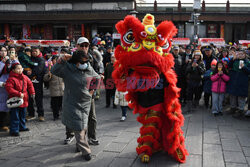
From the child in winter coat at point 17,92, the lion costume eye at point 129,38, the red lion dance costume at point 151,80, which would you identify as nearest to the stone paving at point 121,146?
the child in winter coat at point 17,92

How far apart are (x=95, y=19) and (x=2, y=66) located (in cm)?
1979

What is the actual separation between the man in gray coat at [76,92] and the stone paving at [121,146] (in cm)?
47

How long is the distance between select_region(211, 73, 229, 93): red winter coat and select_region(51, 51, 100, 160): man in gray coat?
437 cm

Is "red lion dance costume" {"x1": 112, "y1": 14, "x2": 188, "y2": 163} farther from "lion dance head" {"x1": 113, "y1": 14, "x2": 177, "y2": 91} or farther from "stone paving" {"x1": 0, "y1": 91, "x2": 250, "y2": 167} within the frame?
"stone paving" {"x1": 0, "y1": 91, "x2": 250, "y2": 167}

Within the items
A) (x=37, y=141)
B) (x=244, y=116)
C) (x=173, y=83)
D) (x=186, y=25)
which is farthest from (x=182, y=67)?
(x=186, y=25)

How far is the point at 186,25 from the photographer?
80.8 ft

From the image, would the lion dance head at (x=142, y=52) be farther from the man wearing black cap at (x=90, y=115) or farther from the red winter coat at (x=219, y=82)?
the red winter coat at (x=219, y=82)

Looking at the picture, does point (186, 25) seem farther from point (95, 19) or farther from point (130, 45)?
point (130, 45)

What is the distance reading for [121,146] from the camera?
4.71m

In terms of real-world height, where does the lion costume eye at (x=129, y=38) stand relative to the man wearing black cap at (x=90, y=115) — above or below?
above

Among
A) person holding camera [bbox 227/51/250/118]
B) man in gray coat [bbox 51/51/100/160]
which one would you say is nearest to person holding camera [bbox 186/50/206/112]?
person holding camera [bbox 227/51/250/118]

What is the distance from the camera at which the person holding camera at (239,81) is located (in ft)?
21.6

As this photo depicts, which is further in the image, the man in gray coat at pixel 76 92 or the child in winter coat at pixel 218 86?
the child in winter coat at pixel 218 86

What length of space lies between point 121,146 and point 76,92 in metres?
1.44
